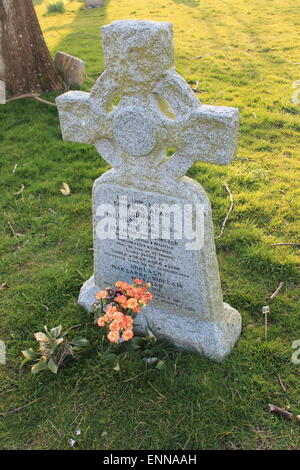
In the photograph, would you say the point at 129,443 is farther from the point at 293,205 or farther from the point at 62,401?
the point at 293,205

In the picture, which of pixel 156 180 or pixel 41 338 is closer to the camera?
pixel 156 180

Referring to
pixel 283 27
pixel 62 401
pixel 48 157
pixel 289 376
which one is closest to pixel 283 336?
pixel 289 376

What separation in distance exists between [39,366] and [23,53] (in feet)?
19.2

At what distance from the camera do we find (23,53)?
23.3 feet

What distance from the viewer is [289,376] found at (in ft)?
10.2

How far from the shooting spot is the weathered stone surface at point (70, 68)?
7.59 m

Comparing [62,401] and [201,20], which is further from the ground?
[201,20]

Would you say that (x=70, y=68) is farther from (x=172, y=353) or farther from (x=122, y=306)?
(x=172, y=353)

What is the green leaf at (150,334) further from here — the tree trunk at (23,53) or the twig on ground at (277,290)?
the tree trunk at (23,53)

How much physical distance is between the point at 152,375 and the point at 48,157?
13.3ft

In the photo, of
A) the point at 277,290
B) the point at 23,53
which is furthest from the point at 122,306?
the point at 23,53

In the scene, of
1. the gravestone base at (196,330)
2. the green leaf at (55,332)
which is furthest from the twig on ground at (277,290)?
the green leaf at (55,332)
